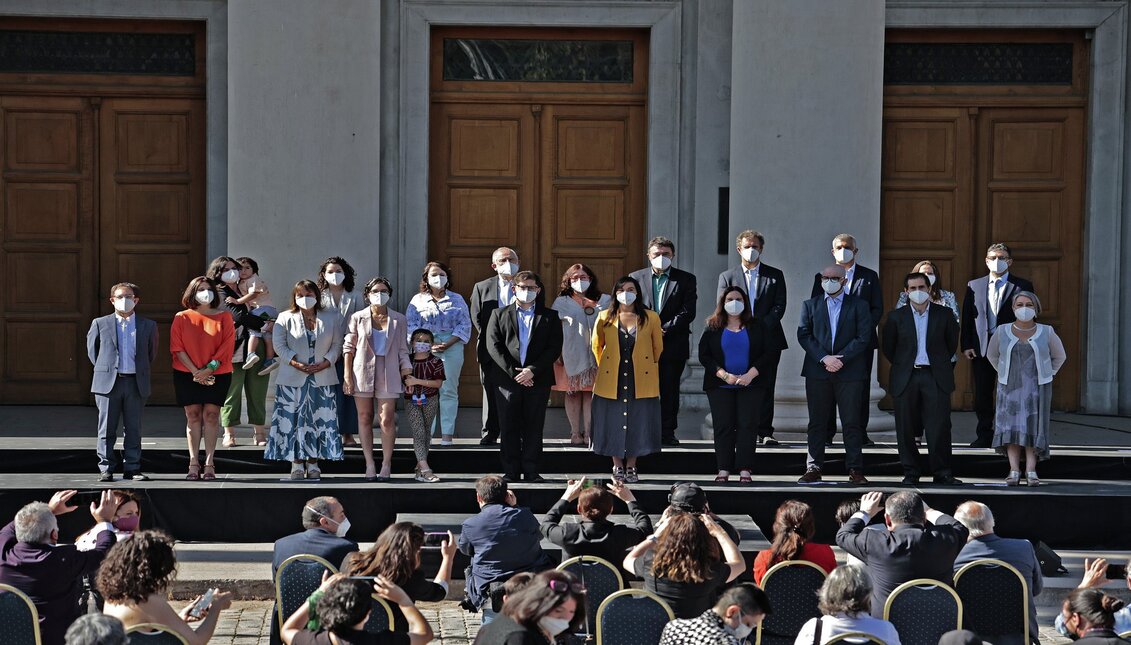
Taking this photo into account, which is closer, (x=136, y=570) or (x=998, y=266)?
(x=136, y=570)

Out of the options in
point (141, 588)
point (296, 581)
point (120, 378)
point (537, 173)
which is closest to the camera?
point (141, 588)

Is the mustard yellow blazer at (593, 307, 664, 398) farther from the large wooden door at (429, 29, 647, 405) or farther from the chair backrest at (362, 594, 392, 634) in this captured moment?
the chair backrest at (362, 594, 392, 634)

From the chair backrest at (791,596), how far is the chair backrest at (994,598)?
0.71 meters

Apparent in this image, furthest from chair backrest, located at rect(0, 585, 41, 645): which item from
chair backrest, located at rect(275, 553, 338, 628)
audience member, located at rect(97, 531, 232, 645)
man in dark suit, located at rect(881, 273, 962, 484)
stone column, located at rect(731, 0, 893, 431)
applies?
stone column, located at rect(731, 0, 893, 431)

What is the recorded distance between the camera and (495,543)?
8.18 metres

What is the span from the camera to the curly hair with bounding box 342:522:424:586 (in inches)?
269

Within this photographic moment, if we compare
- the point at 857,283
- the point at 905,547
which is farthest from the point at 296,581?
the point at 857,283

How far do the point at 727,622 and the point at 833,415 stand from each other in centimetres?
564

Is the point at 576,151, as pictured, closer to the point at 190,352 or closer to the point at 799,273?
the point at 799,273

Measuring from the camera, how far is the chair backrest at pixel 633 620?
657 centimetres

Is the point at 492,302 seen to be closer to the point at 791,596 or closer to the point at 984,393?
the point at 984,393

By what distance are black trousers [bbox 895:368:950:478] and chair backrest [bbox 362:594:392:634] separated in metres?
5.91

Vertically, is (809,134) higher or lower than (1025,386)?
higher

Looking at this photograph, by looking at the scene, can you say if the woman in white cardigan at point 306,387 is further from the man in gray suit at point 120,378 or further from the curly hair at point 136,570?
the curly hair at point 136,570
